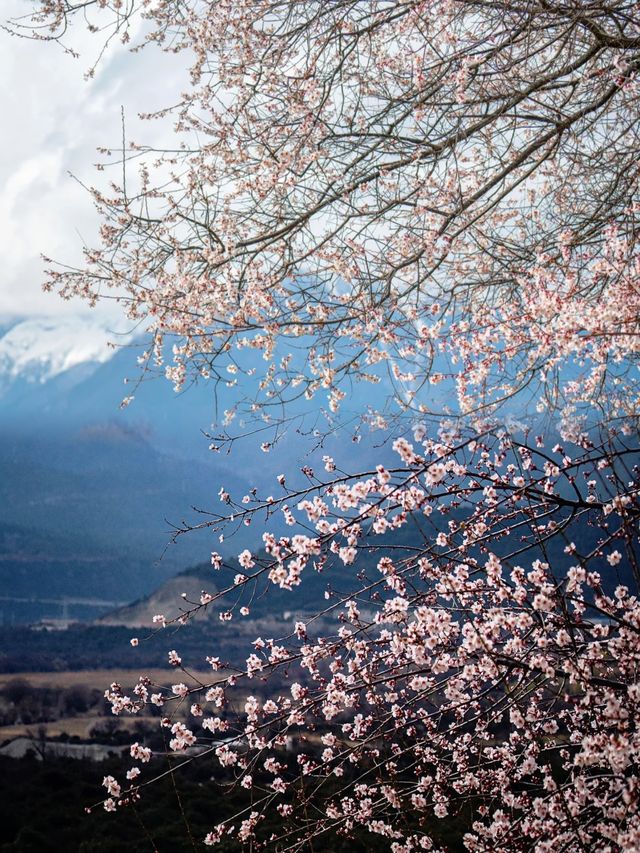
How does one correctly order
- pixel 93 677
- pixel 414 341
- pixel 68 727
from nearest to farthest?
pixel 414 341 < pixel 68 727 < pixel 93 677

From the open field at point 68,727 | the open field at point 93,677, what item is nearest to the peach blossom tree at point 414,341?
the open field at point 68,727

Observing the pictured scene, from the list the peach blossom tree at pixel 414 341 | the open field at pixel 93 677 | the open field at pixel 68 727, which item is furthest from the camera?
the open field at pixel 93 677

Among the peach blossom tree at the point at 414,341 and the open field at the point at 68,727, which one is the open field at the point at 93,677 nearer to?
the open field at the point at 68,727

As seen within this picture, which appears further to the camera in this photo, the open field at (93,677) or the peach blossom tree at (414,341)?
the open field at (93,677)

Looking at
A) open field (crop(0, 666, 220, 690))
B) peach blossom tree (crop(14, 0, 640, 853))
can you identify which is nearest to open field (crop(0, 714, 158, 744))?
open field (crop(0, 666, 220, 690))

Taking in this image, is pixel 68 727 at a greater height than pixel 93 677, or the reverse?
pixel 93 677

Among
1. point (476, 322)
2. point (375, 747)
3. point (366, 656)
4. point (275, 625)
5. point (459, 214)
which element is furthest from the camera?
point (275, 625)

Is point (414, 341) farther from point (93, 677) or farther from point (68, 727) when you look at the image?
point (93, 677)

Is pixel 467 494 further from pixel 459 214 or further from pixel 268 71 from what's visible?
pixel 268 71

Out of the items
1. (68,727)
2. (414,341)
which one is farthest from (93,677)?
(414,341)

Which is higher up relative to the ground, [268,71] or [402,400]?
[268,71]

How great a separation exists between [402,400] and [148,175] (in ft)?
9.78

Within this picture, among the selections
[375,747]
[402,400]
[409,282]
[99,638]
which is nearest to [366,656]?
[375,747]

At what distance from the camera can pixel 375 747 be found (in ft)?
13.6
